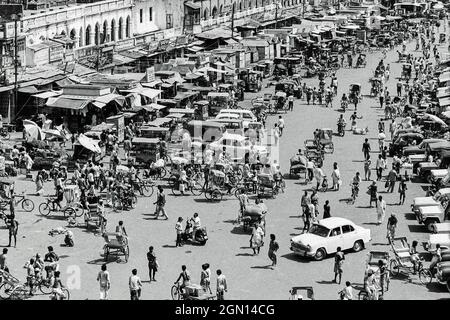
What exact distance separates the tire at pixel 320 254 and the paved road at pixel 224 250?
0.27 m

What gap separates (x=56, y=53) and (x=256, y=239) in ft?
115

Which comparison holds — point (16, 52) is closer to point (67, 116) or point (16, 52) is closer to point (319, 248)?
point (67, 116)

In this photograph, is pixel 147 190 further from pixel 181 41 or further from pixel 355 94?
pixel 181 41

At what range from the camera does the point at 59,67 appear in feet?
206

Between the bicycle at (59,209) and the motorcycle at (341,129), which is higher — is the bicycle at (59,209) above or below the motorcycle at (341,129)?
below

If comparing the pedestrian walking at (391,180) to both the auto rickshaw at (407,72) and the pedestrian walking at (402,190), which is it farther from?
the auto rickshaw at (407,72)

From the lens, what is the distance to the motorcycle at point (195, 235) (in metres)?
35.3

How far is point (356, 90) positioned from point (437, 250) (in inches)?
1502

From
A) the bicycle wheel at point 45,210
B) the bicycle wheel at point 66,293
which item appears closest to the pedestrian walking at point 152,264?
the bicycle wheel at point 66,293

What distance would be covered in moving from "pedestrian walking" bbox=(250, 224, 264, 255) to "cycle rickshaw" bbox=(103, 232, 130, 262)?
14.3 ft

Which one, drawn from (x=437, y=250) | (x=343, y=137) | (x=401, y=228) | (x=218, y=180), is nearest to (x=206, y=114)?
(x=343, y=137)

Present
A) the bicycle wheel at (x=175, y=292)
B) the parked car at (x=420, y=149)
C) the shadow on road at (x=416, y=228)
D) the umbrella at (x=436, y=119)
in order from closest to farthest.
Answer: the bicycle wheel at (x=175, y=292) < the shadow on road at (x=416, y=228) < the parked car at (x=420, y=149) < the umbrella at (x=436, y=119)

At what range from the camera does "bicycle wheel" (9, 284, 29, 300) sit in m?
29.0

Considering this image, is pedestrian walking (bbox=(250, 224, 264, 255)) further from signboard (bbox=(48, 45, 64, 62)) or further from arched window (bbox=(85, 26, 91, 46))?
arched window (bbox=(85, 26, 91, 46))
